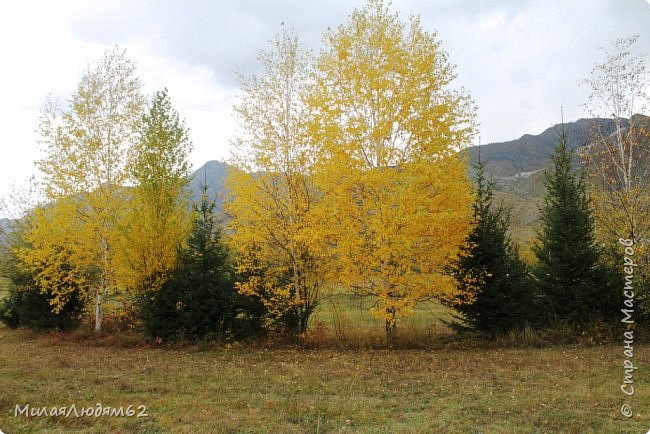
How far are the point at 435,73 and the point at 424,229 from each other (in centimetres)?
459

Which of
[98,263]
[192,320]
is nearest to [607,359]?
[192,320]

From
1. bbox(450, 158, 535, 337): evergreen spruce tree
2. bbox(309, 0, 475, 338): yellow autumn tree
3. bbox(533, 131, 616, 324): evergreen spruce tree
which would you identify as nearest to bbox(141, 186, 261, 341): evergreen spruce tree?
bbox(309, 0, 475, 338): yellow autumn tree

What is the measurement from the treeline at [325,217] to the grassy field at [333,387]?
174cm

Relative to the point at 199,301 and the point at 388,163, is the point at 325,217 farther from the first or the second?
the point at 199,301

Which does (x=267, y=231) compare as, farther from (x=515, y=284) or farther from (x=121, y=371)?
(x=515, y=284)

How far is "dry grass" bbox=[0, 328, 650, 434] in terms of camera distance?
6.22 metres

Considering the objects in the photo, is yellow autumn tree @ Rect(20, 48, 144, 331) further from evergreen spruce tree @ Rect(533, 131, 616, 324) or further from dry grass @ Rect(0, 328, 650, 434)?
evergreen spruce tree @ Rect(533, 131, 616, 324)

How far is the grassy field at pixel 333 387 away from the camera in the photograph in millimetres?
6230

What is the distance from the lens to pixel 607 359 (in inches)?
419

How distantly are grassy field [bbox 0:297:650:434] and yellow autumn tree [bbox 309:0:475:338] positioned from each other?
2.20 m

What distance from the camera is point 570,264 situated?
46.6 ft

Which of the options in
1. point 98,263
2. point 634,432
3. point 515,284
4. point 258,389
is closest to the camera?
point 634,432

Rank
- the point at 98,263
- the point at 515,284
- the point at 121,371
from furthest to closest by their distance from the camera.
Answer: the point at 98,263 < the point at 515,284 < the point at 121,371

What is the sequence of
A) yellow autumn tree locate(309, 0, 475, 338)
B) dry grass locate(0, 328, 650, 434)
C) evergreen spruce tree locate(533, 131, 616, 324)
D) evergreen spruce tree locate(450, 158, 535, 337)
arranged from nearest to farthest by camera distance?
dry grass locate(0, 328, 650, 434)
yellow autumn tree locate(309, 0, 475, 338)
evergreen spruce tree locate(450, 158, 535, 337)
evergreen spruce tree locate(533, 131, 616, 324)
